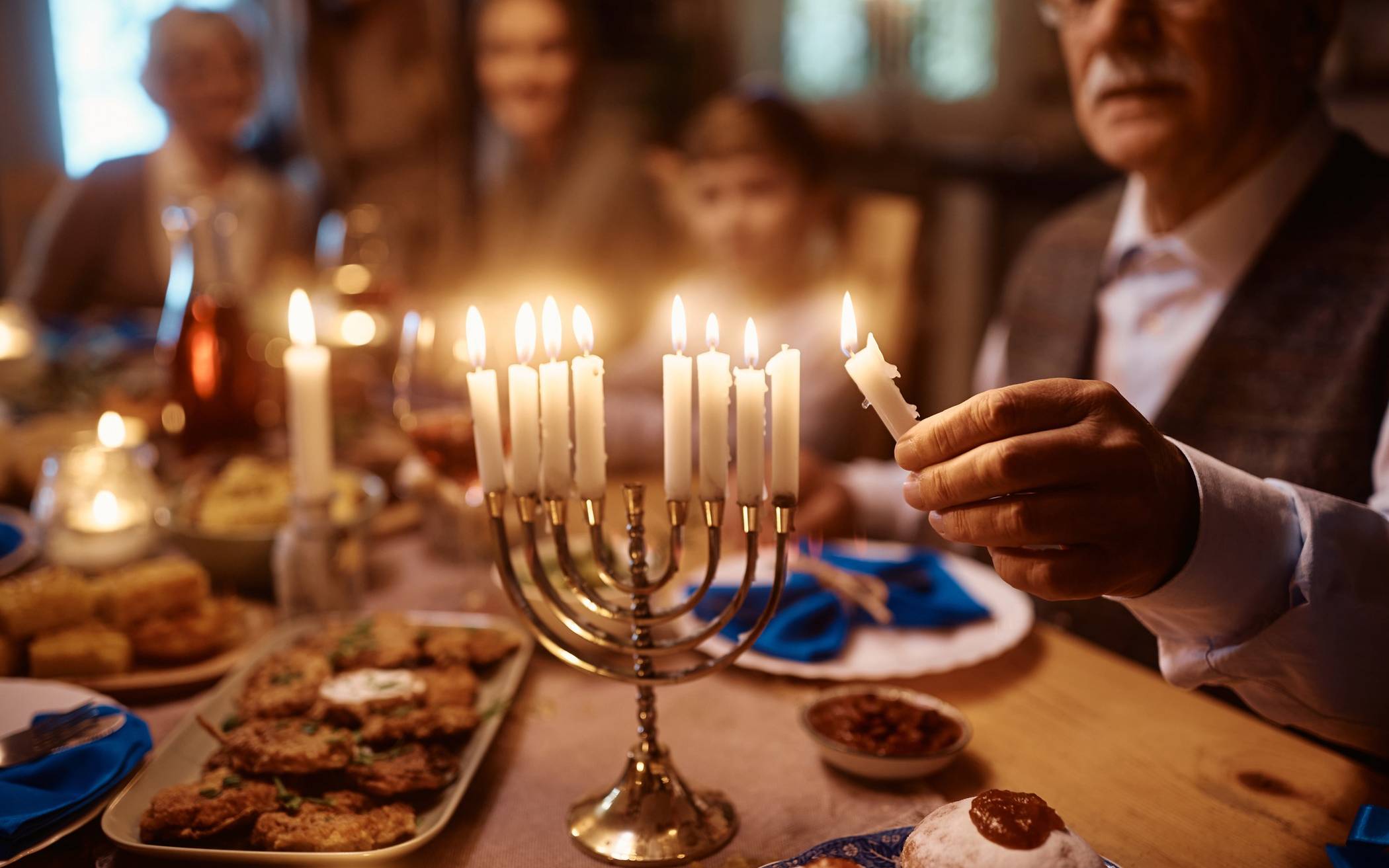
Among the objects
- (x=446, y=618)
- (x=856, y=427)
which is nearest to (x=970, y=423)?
(x=446, y=618)

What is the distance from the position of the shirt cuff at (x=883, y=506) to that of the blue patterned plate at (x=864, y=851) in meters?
1.28

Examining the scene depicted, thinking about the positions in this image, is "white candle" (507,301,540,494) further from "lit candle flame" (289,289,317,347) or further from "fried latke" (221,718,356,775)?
"lit candle flame" (289,289,317,347)

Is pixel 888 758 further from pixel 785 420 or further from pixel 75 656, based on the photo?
pixel 75 656

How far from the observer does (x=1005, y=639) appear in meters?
1.29

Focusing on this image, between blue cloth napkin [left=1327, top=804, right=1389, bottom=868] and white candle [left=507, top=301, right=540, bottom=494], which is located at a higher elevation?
white candle [left=507, top=301, right=540, bottom=494]

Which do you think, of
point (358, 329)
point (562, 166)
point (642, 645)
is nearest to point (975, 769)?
point (642, 645)

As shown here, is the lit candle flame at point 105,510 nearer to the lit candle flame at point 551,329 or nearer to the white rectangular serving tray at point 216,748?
the white rectangular serving tray at point 216,748

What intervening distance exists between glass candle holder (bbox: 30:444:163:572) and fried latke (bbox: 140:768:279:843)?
75cm

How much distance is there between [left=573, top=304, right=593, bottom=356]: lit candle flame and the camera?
0.89 meters

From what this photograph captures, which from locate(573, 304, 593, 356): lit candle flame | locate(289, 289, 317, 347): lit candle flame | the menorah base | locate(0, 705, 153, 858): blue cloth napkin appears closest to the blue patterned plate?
the menorah base

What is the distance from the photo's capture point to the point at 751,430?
84cm

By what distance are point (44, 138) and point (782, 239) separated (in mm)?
6038

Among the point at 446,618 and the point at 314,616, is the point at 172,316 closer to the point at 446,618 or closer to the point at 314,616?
the point at 314,616

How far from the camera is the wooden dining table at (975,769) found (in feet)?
3.02
